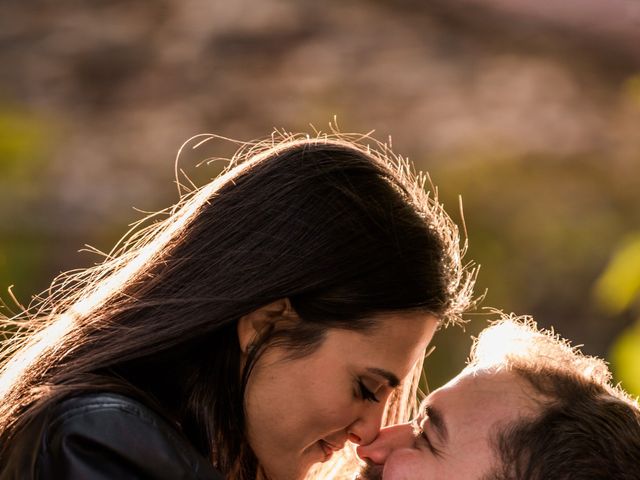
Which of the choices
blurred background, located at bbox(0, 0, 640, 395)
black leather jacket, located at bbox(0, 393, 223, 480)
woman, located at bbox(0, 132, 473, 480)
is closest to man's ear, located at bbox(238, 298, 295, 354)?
woman, located at bbox(0, 132, 473, 480)

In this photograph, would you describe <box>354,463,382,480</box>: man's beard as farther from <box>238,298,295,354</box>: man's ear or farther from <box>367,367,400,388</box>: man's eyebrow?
<box>238,298,295,354</box>: man's ear

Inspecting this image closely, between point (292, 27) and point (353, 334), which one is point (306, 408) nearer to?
point (353, 334)

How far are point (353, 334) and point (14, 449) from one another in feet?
2.94

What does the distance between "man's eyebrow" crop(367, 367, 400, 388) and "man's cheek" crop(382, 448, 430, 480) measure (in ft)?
0.61

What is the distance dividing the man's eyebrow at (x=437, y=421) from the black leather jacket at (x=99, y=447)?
2.23 ft

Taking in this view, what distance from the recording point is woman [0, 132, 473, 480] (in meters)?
2.87

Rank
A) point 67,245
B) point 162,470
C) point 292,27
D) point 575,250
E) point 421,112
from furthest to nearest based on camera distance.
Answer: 1. point 292,27
2. point 421,112
3. point 67,245
4. point 575,250
5. point 162,470

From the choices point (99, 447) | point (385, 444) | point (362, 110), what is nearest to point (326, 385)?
point (385, 444)

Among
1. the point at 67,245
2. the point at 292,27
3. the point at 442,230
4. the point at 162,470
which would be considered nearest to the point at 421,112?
the point at 292,27

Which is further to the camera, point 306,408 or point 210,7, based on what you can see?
point 210,7

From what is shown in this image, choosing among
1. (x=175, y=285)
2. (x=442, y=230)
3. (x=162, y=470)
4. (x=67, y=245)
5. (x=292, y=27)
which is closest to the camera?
(x=162, y=470)

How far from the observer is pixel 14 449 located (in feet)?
8.52

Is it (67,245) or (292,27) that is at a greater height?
(292,27)

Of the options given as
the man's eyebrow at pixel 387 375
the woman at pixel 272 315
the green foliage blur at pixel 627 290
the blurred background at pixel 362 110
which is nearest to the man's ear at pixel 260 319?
the woman at pixel 272 315
